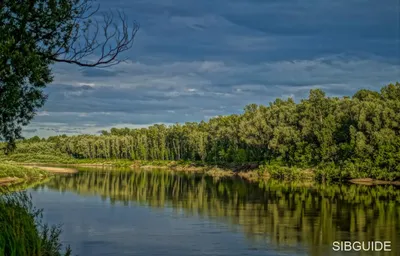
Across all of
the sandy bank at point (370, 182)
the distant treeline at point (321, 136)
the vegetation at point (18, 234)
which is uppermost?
the distant treeline at point (321, 136)

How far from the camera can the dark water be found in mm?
24656

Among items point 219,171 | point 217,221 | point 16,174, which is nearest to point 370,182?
point 219,171

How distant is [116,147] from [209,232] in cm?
13942

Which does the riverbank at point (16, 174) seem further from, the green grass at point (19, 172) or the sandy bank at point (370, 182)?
the sandy bank at point (370, 182)

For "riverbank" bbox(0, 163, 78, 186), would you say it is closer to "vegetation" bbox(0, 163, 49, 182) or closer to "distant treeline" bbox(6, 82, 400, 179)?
"vegetation" bbox(0, 163, 49, 182)

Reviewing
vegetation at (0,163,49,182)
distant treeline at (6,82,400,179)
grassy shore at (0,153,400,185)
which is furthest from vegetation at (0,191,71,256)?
grassy shore at (0,153,400,185)

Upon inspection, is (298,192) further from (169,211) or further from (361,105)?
(361,105)

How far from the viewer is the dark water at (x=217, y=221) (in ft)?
80.9

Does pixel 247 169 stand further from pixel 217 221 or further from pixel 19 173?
pixel 217 221

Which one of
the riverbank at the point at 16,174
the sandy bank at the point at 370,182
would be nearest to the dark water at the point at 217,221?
the riverbank at the point at 16,174

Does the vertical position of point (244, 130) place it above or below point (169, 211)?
above

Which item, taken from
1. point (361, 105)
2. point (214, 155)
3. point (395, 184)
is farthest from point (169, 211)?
point (214, 155)

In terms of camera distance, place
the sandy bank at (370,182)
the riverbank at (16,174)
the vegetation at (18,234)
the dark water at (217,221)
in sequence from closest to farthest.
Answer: the vegetation at (18,234) < the dark water at (217,221) < the riverbank at (16,174) < the sandy bank at (370,182)

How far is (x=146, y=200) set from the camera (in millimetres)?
46125
